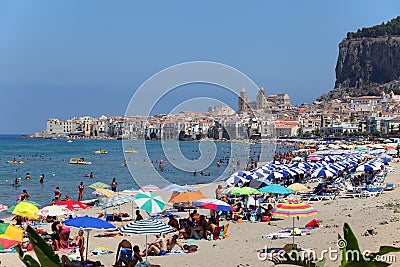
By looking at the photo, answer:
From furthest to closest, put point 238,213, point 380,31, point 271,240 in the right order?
1. point 380,31
2. point 238,213
3. point 271,240

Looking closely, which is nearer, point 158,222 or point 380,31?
point 158,222

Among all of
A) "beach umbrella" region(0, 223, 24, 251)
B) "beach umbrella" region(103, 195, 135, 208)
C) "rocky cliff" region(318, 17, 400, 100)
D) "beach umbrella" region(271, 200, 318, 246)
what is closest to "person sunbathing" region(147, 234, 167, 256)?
"beach umbrella" region(271, 200, 318, 246)

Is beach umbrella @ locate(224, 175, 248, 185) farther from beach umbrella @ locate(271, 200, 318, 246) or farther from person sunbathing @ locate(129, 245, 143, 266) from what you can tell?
person sunbathing @ locate(129, 245, 143, 266)

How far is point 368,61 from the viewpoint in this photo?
148375mm

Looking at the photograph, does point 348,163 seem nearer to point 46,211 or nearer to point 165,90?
point 165,90

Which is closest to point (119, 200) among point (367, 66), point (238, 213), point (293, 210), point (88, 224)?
point (238, 213)

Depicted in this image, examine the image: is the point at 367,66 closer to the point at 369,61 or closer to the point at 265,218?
the point at 369,61

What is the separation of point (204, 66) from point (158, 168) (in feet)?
89.0

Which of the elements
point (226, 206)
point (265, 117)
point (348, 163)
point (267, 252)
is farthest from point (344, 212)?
point (265, 117)

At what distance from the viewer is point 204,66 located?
19141 mm

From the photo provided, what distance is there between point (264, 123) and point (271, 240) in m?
94.6

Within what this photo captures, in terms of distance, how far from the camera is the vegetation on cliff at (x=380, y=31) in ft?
493

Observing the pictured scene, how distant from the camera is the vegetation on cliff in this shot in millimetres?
150125

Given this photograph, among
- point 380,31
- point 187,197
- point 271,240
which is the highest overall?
point 380,31
